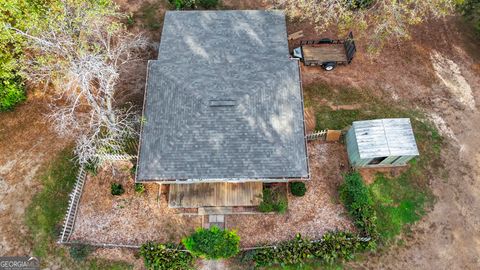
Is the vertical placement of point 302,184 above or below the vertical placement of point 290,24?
below

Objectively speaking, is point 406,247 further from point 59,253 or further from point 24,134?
point 24,134

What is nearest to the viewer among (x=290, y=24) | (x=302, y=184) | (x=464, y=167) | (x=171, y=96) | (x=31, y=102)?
(x=171, y=96)

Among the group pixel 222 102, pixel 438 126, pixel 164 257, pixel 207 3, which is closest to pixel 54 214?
pixel 164 257

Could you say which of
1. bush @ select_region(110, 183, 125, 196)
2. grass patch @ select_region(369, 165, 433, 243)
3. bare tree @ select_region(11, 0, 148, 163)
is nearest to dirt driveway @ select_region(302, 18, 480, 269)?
grass patch @ select_region(369, 165, 433, 243)

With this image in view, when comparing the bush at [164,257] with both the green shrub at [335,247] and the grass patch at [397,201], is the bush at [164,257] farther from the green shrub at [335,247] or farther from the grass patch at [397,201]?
the grass patch at [397,201]

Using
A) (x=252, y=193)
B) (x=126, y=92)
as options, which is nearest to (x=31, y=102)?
(x=126, y=92)

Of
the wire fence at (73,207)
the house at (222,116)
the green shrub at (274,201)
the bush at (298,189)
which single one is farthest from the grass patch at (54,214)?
the bush at (298,189)

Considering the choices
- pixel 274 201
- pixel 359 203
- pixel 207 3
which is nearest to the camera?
pixel 359 203

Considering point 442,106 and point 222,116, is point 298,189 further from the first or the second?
point 442,106
